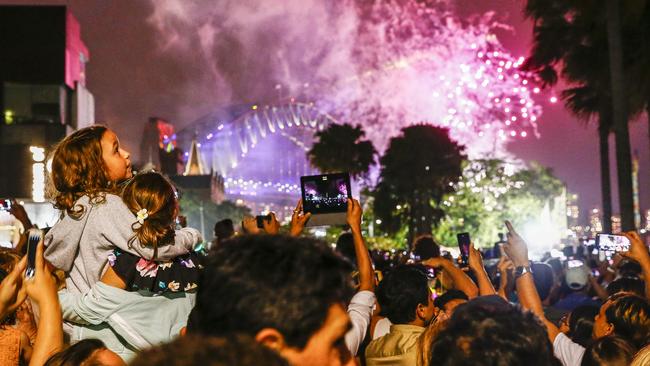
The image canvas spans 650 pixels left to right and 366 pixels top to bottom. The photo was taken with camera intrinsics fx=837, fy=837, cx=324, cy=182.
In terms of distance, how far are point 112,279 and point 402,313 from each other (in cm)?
192

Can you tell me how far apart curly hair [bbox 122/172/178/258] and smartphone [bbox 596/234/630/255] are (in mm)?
4569

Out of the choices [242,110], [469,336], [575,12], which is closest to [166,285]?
[469,336]

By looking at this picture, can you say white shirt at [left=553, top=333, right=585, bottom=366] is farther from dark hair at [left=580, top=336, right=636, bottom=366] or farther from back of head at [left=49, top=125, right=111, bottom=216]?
back of head at [left=49, top=125, right=111, bottom=216]

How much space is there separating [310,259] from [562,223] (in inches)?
3955

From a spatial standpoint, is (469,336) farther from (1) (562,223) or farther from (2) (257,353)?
(1) (562,223)

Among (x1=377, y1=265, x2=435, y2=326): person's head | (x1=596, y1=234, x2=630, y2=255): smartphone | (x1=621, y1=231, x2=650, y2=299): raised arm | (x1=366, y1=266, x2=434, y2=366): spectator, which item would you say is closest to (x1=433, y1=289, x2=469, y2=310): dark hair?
(x1=366, y1=266, x2=434, y2=366): spectator

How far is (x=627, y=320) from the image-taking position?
16.6ft

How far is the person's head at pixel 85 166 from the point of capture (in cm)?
391

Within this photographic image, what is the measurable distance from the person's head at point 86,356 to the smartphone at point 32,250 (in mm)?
332

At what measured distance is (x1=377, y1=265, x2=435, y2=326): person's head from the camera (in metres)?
5.00

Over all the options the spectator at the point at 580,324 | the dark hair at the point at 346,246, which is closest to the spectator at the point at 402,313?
the spectator at the point at 580,324

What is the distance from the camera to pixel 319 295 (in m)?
2.10

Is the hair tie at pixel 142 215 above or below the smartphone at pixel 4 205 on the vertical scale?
below

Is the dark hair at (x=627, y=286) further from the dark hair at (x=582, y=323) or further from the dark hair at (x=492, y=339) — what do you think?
the dark hair at (x=492, y=339)
